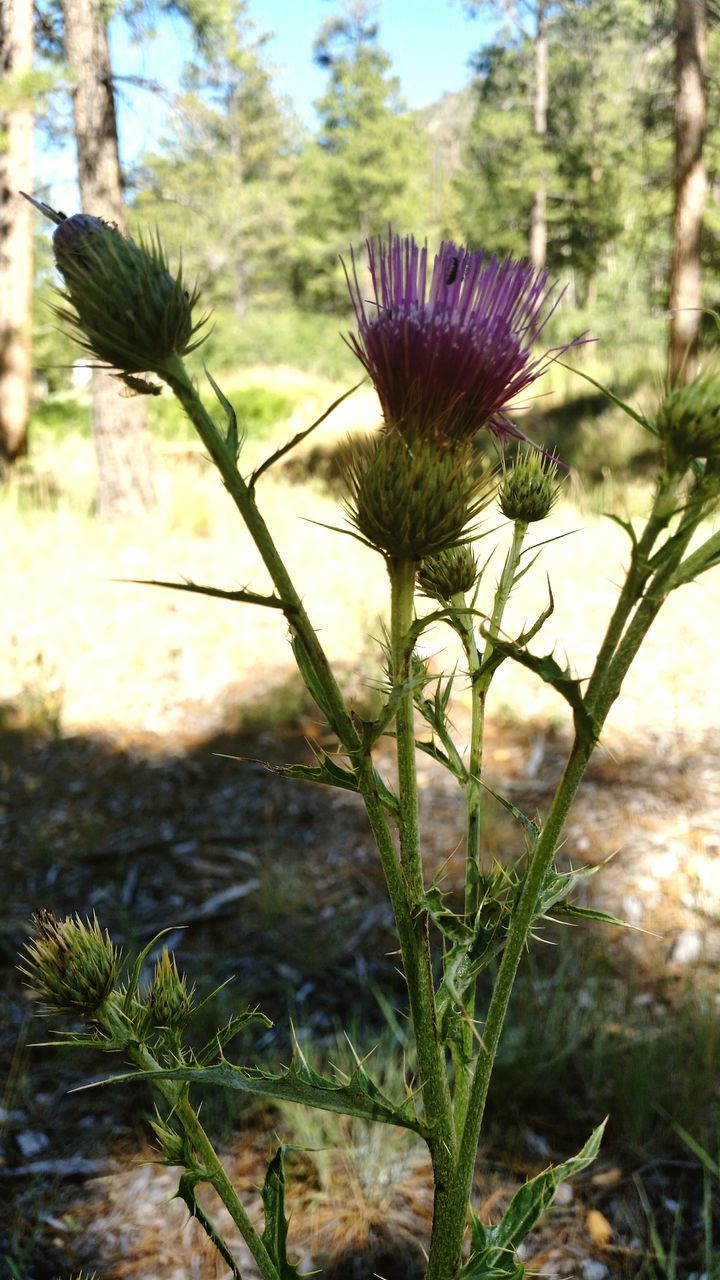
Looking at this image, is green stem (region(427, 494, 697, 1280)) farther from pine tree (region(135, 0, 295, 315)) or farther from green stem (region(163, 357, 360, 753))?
pine tree (region(135, 0, 295, 315))

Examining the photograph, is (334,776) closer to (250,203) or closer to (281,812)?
(281,812)

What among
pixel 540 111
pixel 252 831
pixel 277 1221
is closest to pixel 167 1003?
pixel 277 1221

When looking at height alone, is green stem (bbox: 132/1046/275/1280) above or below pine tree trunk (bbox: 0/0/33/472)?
below

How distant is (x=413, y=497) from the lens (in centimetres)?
78

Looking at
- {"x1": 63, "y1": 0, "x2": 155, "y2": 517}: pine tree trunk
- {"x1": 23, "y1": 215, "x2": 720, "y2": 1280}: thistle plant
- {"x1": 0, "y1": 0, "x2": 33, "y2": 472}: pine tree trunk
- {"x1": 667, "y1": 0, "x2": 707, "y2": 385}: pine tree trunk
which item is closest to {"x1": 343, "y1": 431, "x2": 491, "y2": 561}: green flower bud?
{"x1": 23, "y1": 215, "x2": 720, "y2": 1280}: thistle plant

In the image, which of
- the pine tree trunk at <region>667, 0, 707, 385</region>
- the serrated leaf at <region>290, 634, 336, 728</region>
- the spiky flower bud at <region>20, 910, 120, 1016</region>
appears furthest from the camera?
the pine tree trunk at <region>667, 0, 707, 385</region>

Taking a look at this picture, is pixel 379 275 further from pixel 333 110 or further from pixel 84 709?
pixel 333 110

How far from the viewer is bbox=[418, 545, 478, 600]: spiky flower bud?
1018 millimetres

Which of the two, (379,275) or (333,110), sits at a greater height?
(333,110)

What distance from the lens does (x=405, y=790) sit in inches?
33.1

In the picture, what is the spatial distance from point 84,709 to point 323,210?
123 feet

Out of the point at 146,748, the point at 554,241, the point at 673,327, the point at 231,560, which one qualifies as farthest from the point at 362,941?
the point at 554,241

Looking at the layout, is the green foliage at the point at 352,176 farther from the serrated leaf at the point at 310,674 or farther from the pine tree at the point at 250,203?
the serrated leaf at the point at 310,674

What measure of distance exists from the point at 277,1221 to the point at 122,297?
0.94 m
